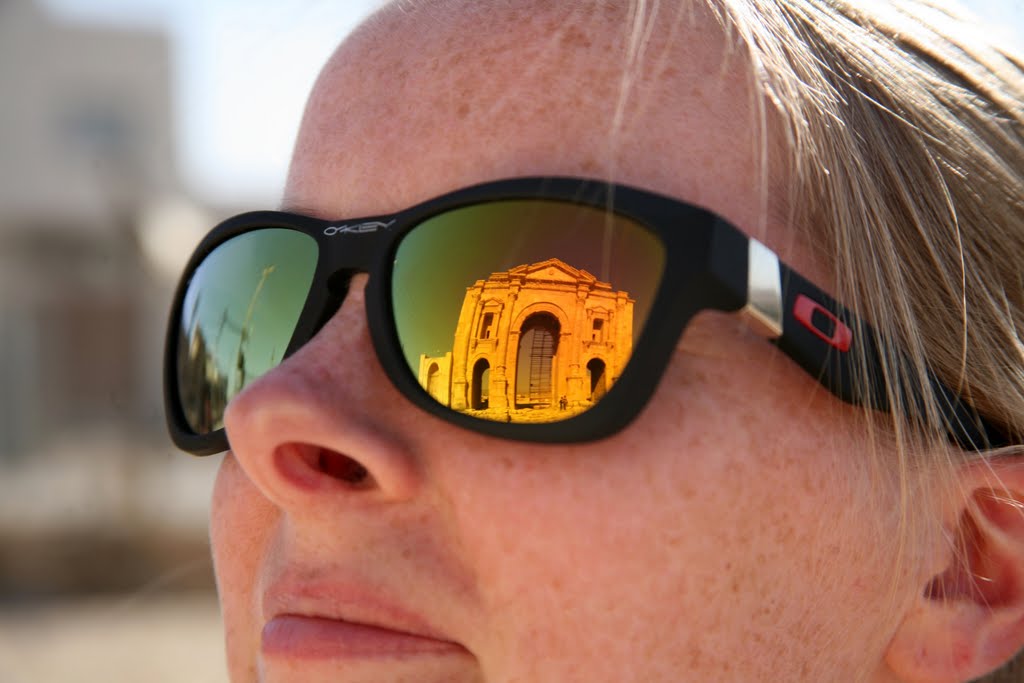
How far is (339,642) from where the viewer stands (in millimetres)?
1205

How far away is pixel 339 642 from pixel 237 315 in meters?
0.58

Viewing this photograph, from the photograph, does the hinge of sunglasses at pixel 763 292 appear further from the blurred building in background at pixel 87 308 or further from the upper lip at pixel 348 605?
the blurred building in background at pixel 87 308

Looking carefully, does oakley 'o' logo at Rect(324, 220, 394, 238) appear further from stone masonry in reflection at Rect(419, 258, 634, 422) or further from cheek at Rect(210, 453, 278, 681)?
cheek at Rect(210, 453, 278, 681)

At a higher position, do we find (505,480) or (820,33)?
(820,33)

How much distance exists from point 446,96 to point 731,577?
0.72 meters

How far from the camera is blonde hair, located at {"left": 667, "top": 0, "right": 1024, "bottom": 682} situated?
4.32 feet

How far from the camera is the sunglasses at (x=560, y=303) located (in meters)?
1.18

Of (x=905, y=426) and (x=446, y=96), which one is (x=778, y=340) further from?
(x=446, y=96)

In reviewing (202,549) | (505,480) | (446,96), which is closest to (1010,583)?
(505,480)

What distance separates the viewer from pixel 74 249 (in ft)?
48.8

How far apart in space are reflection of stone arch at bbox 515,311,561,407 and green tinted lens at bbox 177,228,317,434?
39 cm

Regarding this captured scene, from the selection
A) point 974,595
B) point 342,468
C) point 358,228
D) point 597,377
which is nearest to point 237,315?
point 358,228

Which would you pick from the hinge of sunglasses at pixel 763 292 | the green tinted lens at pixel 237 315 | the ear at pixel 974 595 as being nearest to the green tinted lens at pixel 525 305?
the hinge of sunglasses at pixel 763 292

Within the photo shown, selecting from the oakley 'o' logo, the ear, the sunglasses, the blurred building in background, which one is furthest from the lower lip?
the blurred building in background
